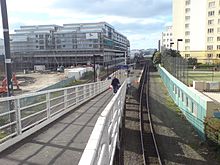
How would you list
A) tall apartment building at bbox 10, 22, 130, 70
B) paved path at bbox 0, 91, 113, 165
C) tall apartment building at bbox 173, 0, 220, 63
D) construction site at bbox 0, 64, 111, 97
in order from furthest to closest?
tall apartment building at bbox 10, 22, 130, 70 < tall apartment building at bbox 173, 0, 220, 63 < construction site at bbox 0, 64, 111, 97 < paved path at bbox 0, 91, 113, 165

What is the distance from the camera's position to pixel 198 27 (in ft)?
285

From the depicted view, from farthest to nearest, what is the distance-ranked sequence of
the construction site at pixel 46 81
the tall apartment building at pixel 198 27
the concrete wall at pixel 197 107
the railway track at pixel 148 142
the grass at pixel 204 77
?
the tall apartment building at pixel 198 27
the grass at pixel 204 77
the construction site at pixel 46 81
the concrete wall at pixel 197 107
the railway track at pixel 148 142

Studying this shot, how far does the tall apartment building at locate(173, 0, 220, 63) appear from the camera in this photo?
78875 millimetres

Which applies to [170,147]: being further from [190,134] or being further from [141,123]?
[141,123]

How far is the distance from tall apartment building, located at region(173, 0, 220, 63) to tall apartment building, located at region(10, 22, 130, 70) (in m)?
23.3

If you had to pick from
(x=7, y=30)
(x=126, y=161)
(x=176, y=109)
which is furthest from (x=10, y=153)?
(x=176, y=109)

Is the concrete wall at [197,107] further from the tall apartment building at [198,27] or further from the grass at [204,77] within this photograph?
the tall apartment building at [198,27]

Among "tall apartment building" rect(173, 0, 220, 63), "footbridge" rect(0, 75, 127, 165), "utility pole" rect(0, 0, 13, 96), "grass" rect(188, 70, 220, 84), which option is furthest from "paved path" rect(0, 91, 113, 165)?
"tall apartment building" rect(173, 0, 220, 63)

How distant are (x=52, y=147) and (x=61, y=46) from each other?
347 ft

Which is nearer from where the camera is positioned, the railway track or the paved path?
A: the paved path

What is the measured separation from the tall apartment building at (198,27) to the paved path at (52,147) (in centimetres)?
6390

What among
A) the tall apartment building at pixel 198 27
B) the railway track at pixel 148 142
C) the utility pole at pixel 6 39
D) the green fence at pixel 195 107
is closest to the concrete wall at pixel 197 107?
the green fence at pixel 195 107

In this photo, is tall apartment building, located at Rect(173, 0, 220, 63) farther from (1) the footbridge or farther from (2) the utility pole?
(2) the utility pole

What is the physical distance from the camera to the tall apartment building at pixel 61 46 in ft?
343
